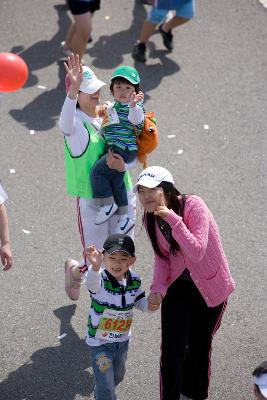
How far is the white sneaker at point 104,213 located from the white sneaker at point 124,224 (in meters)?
0.12

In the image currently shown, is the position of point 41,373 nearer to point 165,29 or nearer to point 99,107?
point 99,107

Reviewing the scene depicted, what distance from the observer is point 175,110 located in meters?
8.18

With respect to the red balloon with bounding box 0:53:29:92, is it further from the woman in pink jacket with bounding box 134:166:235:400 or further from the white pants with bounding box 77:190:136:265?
the woman in pink jacket with bounding box 134:166:235:400

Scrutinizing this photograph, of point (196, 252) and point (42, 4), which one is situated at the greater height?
point (196, 252)

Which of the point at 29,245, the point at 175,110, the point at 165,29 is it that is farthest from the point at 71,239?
the point at 165,29

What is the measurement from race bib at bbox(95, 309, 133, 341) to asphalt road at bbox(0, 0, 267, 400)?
0.74 m

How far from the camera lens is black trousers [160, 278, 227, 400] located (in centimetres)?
481

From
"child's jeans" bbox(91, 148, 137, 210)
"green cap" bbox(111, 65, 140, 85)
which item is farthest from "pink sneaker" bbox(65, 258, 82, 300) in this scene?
"green cap" bbox(111, 65, 140, 85)

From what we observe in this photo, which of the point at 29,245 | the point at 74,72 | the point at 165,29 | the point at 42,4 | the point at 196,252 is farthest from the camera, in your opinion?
the point at 42,4

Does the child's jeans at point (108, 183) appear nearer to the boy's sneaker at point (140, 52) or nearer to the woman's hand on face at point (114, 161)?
the woman's hand on face at point (114, 161)

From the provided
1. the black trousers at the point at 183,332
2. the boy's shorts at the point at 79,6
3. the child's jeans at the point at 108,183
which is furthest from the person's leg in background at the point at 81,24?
the black trousers at the point at 183,332

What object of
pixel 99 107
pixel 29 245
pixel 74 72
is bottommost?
pixel 29 245

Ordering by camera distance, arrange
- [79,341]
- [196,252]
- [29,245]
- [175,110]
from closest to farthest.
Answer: [196,252] → [79,341] → [29,245] → [175,110]

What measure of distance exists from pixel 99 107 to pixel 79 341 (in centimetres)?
173
